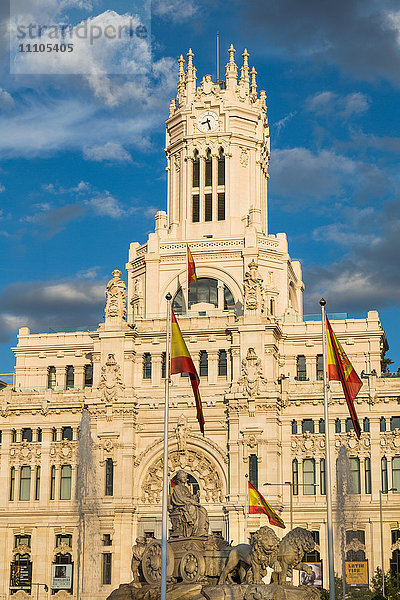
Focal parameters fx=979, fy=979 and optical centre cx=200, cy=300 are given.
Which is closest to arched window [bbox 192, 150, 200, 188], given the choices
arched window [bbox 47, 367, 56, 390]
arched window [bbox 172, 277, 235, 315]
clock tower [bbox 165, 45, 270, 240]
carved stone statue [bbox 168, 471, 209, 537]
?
clock tower [bbox 165, 45, 270, 240]

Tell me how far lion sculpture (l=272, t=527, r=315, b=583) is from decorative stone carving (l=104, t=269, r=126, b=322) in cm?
5321

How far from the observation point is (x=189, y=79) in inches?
4377

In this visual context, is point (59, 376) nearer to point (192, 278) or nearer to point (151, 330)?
point (151, 330)

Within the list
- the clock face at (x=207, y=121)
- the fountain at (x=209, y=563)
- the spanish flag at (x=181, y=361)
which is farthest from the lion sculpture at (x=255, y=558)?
the clock face at (x=207, y=121)

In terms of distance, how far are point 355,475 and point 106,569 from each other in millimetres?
24326

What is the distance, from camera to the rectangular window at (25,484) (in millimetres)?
95375

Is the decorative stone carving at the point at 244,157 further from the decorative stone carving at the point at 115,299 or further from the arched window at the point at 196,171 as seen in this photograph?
the decorative stone carving at the point at 115,299

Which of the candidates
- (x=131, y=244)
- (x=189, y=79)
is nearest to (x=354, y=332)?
(x=131, y=244)

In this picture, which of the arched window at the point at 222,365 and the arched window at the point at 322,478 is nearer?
the arched window at the point at 322,478

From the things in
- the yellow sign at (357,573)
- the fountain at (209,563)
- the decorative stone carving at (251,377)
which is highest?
the decorative stone carving at (251,377)

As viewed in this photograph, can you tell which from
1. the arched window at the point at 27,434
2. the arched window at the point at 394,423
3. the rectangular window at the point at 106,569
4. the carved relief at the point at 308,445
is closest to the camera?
the rectangular window at the point at 106,569

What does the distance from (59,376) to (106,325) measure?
387 inches

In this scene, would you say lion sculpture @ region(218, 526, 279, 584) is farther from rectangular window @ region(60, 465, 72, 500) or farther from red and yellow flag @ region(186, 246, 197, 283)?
rectangular window @ region(60, 465, 72, 500)

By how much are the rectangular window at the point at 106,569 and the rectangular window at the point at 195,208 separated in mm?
36636
